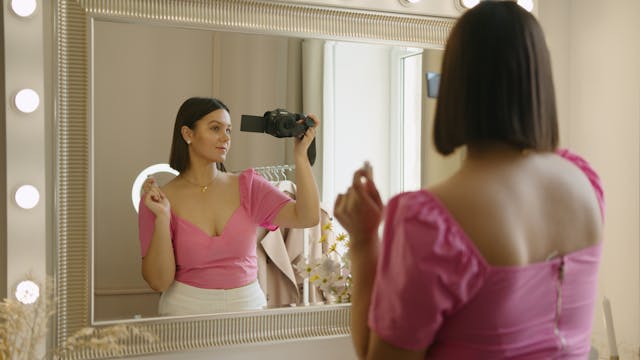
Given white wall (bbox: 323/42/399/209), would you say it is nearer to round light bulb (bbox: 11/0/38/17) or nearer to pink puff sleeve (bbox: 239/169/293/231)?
pink puff sleeve (bbox: 239/169/293/231)

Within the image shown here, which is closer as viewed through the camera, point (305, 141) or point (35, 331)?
point (35, 331)

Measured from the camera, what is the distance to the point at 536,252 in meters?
0.77

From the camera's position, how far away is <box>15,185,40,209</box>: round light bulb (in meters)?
1.24

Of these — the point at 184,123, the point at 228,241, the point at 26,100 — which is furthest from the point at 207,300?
the point at 26,100

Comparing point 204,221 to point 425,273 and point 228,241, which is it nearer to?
point 228,241

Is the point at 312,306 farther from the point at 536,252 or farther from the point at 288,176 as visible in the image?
the point at 536,252

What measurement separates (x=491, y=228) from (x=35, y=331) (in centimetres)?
84

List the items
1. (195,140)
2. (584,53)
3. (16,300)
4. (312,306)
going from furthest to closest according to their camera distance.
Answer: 1. (584,53)
2. (312,306)
3. (195,140)
4. (16,300)

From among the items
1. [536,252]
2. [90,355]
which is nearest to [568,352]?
[536,252]

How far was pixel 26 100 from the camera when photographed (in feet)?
4.06

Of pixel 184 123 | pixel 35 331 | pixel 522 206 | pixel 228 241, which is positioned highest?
pixel 184 123

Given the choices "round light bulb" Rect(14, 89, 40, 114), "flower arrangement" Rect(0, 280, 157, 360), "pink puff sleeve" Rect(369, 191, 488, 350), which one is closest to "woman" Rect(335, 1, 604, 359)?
"pink puff sleeve" Rect(369, 191, 488, 350)

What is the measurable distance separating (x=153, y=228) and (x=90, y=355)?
25 centimetres

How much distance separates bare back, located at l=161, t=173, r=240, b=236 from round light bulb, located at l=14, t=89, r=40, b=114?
27 cm
